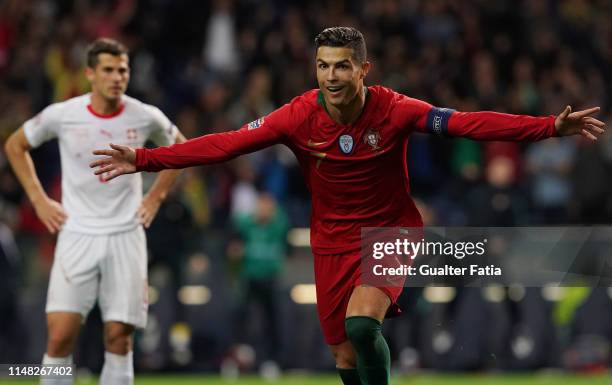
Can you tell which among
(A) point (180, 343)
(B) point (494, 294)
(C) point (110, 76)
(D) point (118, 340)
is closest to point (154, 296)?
(A) point (180, 343)

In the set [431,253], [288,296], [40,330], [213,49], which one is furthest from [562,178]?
[431,253]

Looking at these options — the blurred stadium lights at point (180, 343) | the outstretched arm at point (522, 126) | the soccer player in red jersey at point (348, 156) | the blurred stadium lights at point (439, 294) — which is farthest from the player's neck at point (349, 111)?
the blurred stadium lights at point (180, 343)

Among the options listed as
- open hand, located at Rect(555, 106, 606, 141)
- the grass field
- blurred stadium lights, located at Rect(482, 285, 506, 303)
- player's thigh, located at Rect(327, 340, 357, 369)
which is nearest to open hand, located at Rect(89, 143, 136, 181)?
player's thigh, located at Rect(327, 340, 357, 369)

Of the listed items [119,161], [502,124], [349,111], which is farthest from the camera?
[349,111]

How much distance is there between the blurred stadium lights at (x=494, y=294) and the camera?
1481 centimetres

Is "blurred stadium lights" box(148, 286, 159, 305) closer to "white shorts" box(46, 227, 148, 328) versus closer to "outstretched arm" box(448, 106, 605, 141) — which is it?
"white shorts" box(46, 227, 148, 328)

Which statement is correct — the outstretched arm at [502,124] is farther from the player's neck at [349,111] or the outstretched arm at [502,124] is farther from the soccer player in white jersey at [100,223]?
the soccer player in white jersey at [100,223]

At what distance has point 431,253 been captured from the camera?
904 cm

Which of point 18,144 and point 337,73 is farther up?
→ point 337,73

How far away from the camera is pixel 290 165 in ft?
51.5

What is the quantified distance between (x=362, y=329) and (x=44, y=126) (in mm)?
2975

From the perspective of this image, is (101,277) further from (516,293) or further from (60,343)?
(516,293)

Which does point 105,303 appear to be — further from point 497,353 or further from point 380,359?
point 497,353

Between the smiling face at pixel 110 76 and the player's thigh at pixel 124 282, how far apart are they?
3.19 feet
